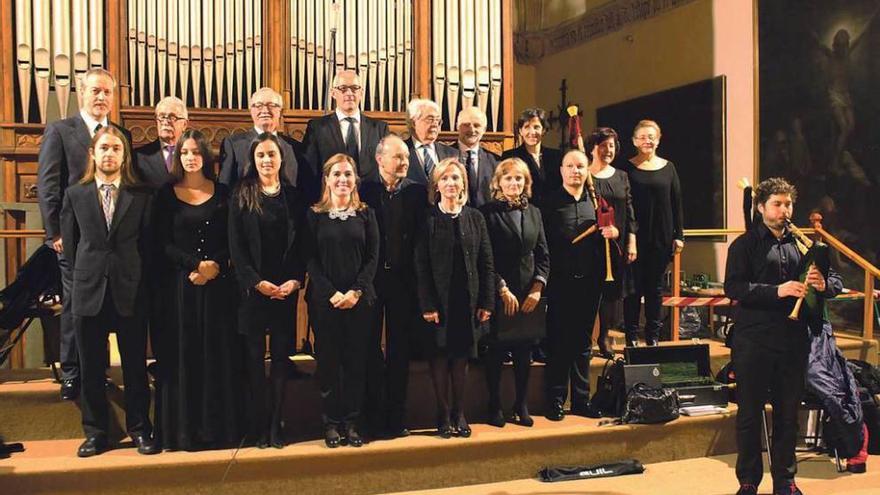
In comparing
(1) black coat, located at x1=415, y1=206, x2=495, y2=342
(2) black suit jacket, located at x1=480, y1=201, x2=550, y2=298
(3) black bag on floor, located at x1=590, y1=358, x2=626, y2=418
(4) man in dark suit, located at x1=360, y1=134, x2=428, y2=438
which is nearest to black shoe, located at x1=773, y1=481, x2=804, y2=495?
(3) black bag on floor, located at x1=590, y1=358, x2=626, y2=418

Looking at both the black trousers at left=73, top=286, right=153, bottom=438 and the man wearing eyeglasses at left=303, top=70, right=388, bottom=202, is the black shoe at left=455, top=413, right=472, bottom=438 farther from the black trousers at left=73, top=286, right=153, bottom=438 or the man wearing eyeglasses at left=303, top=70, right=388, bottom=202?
the black trousers at left=73, top=286, right=153, bottom=438

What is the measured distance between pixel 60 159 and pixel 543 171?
257 cm

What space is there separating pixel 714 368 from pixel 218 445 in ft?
10.6

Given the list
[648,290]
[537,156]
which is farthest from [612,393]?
[537,156]

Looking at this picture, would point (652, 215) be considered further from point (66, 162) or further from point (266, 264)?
point (66, 162)

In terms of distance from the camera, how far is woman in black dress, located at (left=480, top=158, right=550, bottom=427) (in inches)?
169

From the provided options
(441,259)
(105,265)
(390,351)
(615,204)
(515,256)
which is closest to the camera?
(105,265)

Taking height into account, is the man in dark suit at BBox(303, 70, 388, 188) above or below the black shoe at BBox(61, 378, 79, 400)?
above

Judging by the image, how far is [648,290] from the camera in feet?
A: 16.3

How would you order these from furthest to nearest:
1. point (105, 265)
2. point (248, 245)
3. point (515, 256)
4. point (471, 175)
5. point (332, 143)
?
point (471, 175)
point (332, 143)
point (515, 256)
point (248, 245)
point (105, 265)

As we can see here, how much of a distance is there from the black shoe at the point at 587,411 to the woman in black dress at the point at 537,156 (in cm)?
119

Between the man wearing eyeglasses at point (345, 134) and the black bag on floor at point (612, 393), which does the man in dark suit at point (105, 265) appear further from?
the black bag on floor at point (612, 393)

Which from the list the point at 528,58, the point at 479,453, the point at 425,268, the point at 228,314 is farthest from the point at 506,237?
the point at 528,58

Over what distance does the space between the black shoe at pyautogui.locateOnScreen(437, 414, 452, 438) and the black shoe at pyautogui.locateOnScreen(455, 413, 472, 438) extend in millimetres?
41
